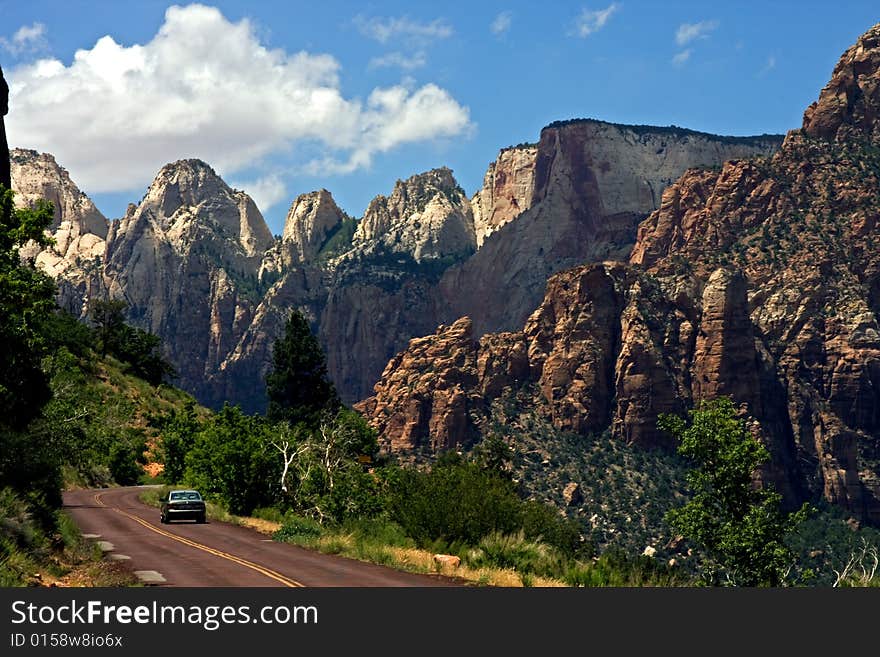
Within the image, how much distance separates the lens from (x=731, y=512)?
134 ft

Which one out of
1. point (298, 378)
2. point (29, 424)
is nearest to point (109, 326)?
point (298, 378)

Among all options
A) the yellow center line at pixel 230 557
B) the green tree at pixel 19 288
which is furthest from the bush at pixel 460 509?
the green tree at pixel 19 288

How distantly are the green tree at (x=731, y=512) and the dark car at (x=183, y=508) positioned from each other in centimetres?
2019

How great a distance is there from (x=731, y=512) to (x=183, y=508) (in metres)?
23.1

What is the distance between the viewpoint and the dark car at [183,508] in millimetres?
44188

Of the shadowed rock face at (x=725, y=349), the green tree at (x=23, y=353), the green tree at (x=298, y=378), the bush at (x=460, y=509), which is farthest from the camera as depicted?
the shadowed rock face at (x=725, y=349)

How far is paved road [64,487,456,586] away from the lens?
75.4 feet

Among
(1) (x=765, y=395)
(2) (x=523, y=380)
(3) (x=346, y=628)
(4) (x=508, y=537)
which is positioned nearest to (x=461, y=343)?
(2) (x=523, y=380)

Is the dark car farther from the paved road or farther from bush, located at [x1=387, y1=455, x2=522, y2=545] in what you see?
bush, located at [x1=387, y1=455, x2=522, y2=545]

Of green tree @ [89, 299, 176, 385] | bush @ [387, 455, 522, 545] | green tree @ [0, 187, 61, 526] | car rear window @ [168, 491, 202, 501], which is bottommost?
car rear window @ [168, 491, 202, 501]

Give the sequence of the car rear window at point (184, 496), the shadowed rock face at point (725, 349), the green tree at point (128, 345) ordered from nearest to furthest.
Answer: the car rear window at point (184, 496) < the green tree at point (128, 345) < the shadowed rock face at point (725, 349)

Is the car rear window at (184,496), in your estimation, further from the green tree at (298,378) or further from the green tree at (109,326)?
the green tree at (109,326)

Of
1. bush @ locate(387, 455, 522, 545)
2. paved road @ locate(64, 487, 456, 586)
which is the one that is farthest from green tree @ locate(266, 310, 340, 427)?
bush @ locate(387, 455, 522, 545)

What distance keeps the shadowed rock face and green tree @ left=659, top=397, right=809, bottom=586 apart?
424 feet
